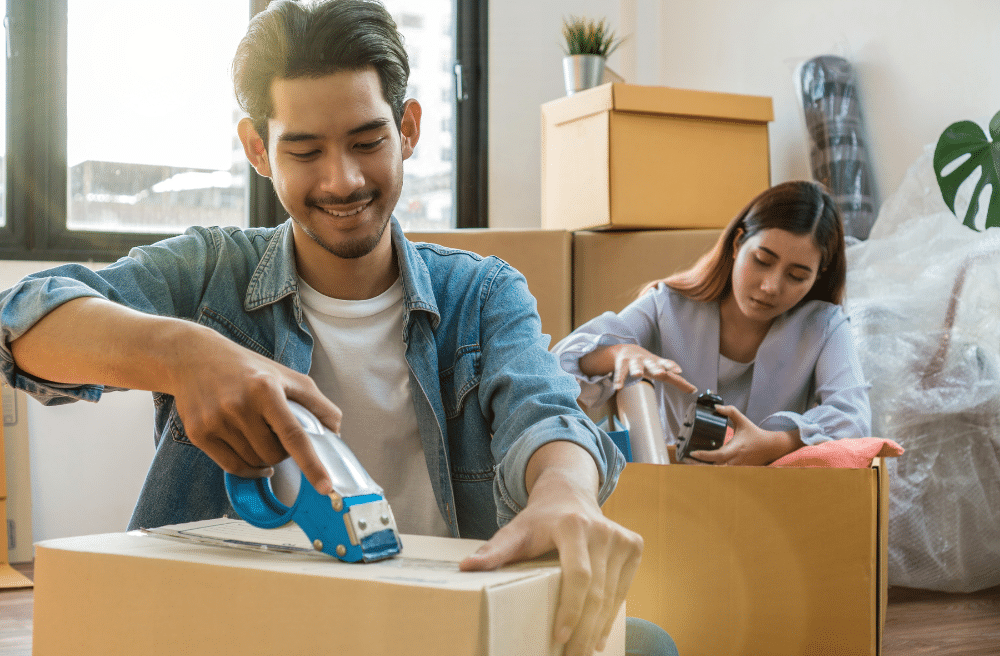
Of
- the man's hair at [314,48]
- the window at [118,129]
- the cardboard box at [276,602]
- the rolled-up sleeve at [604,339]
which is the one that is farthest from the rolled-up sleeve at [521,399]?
the window at [118,129]

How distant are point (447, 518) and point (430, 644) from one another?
0.40 metres

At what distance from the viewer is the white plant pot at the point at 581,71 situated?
2.30 m

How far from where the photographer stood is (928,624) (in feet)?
4.63

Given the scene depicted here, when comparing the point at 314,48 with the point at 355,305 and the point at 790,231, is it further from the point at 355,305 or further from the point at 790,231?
the point at 790,231

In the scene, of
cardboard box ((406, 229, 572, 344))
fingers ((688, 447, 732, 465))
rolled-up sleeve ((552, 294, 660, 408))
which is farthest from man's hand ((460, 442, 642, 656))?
cardboard box ((406, 229, 572, 344))

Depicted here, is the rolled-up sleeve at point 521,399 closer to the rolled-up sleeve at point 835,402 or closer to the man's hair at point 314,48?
the man's hair at point 314,48

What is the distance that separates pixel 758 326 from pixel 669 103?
62 cm

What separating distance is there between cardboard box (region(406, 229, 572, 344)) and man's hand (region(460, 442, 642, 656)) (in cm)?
136

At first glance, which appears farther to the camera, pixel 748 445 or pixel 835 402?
pixel 835 402

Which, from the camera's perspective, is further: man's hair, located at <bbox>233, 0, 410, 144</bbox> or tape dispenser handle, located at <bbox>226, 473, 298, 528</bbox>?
man's hair, located at <bbox>233, 0, 410, 144</bbox>

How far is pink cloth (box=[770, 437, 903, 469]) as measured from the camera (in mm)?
1021

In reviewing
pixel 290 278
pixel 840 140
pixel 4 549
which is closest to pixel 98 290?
pixel 290 278

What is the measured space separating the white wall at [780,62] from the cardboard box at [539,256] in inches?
29.0

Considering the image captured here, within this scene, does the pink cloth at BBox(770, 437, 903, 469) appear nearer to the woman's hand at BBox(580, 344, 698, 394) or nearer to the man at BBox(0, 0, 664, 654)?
the woman's hand at BBox(580, 344, 698, 394)
